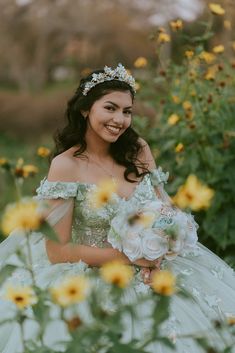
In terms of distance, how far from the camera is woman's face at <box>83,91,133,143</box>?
271 centimetres

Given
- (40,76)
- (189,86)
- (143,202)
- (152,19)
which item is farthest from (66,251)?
(40,76)

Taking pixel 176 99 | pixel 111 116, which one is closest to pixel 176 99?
pixel 176 99

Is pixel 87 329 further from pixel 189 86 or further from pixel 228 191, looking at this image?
pixel 189 86

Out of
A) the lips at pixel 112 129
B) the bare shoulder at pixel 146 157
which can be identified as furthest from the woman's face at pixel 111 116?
the bare shoulder at pixel 146 157

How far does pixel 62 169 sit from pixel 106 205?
21cm

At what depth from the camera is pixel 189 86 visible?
387cm

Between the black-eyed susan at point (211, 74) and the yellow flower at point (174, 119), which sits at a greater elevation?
the black-eyed susan at point (211, 74)

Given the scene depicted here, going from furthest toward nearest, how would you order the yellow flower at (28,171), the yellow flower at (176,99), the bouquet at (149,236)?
the yellow flower at (176,99), the bouquet at (149,236), the yellow flower at (28,171)

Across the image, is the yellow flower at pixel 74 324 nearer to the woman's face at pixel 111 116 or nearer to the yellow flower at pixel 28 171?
the yellow flower at pixel 28 171

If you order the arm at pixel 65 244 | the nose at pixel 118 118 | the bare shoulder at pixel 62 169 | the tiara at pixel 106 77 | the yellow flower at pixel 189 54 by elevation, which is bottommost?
the arm at pixel 65 244

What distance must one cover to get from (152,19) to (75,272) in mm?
14942

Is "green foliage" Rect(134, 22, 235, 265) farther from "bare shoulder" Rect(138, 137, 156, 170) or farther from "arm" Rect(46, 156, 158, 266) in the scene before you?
"arm" Rect(46, 156, 158, 266)

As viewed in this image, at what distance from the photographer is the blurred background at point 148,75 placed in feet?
12.1

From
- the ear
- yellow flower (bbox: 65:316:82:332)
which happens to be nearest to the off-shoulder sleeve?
the ear
